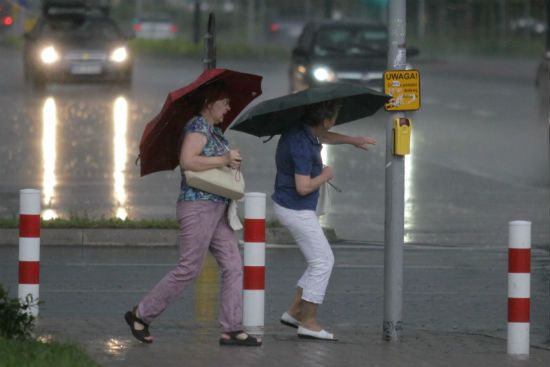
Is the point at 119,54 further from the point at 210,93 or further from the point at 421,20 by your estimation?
the point at 210,93

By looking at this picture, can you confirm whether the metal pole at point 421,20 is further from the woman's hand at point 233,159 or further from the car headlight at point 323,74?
the woman's hand at point 233,159

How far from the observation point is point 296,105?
905cm

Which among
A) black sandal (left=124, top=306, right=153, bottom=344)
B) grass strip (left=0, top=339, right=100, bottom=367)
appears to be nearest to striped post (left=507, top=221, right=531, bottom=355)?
black sandal (left=124, top=306, right=153, bottom=344)

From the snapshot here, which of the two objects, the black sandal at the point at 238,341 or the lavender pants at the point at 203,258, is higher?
the lavender pants at the point at 203,258

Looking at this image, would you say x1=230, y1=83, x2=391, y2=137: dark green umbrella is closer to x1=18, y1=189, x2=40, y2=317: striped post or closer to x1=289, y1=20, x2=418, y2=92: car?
x1=18, y1=189, x2=40, y2=317: striped post

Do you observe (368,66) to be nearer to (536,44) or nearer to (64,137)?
(64,137)

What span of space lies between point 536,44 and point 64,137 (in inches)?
1468

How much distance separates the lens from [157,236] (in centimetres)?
1445

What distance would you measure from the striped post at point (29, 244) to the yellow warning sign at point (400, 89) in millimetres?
2174

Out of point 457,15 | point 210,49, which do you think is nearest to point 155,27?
point 457,15

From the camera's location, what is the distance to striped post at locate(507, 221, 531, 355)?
8.91 metres

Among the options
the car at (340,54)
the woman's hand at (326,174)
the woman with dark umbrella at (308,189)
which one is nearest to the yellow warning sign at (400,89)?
the woman with dark umbrella at (308,189)

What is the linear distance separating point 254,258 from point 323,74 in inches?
853

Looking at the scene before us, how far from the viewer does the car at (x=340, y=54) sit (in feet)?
101
